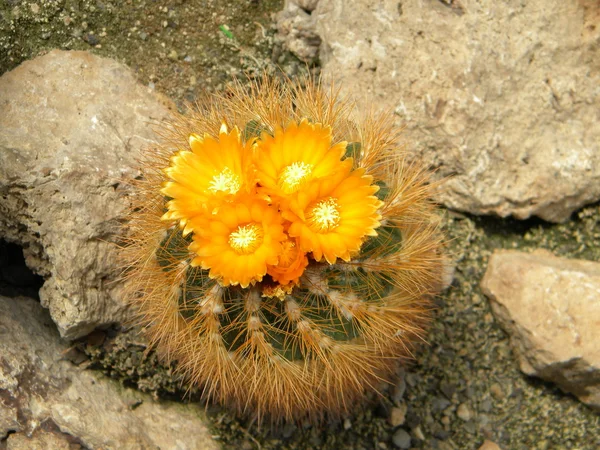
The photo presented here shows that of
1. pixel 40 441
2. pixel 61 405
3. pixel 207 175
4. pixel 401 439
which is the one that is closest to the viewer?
pixel 207 175

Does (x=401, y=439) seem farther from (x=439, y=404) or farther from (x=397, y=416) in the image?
(x=439, y=404)

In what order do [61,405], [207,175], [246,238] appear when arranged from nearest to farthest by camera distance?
[246,238] < [207,175] < [61,405]

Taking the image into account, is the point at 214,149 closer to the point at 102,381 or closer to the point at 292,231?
the point at 292,231

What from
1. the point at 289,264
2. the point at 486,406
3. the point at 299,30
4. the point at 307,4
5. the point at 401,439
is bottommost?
the point at 401,439

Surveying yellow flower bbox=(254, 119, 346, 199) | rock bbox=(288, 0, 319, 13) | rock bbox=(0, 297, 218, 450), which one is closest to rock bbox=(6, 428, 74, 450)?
rock bbox=(0, 297, 218, 450)

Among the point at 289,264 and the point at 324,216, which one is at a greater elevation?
the point at 324,216

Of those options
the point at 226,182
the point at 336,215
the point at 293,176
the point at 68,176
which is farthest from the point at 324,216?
the point at 68,176

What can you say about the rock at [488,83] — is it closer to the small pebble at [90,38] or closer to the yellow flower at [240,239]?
the small pebble at [90,38]

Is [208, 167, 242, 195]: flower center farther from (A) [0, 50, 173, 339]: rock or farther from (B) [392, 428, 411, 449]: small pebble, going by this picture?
(B) [392, 428, 411, 449]: small pebble
